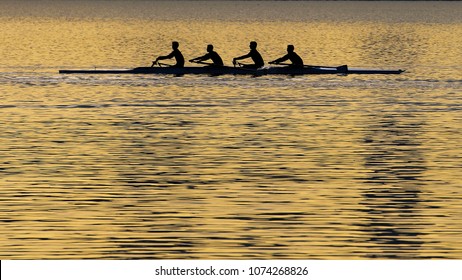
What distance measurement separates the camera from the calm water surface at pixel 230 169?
75.9ft

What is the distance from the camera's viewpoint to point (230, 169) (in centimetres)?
3114

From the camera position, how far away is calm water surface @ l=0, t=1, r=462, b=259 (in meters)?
23.1

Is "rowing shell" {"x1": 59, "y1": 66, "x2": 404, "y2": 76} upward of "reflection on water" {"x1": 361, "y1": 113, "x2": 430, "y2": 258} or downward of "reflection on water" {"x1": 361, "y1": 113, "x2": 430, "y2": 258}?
downward

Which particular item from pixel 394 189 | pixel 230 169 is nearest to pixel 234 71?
pixel 230 169

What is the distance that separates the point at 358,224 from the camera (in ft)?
80.5

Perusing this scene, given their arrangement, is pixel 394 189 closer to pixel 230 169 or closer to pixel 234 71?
pixel 230 169

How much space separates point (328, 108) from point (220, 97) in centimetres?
562

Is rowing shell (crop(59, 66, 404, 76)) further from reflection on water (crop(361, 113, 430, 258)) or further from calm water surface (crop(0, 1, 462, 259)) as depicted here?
reflection on water (crop(361, 113, 430, 258))

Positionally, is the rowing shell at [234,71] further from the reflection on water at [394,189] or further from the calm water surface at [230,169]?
the reflection on water at [394,189]

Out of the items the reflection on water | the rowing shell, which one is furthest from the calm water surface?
the rowing shell

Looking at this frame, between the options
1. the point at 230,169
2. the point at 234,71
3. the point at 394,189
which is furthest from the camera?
the point at 234,71

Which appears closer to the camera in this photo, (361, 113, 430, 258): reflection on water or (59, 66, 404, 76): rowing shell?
(361, 113, 430, 258): reflection on water
